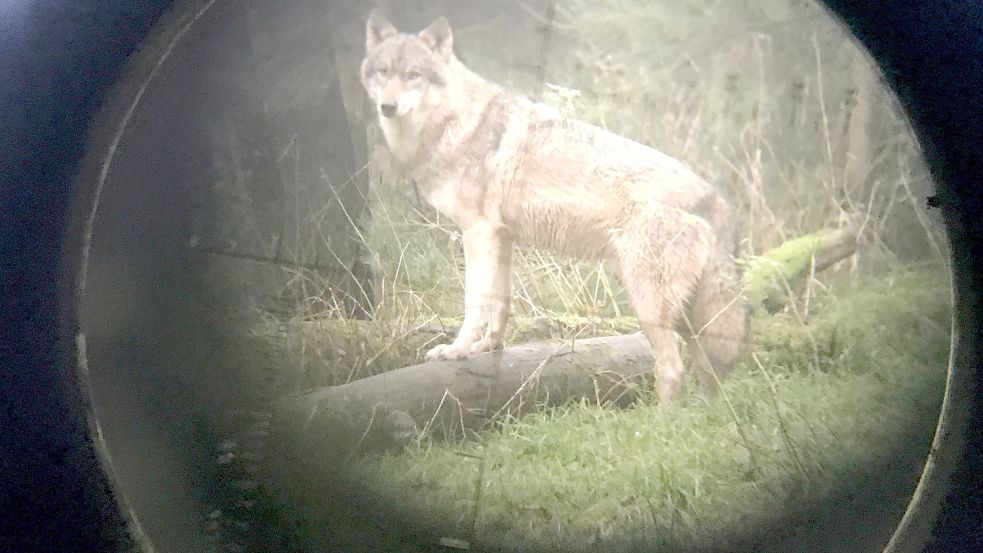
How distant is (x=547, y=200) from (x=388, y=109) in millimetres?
279

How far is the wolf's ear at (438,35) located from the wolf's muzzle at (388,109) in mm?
105

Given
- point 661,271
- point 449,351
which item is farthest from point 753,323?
point 449,351

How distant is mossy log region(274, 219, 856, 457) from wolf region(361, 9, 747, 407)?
32 millimetres

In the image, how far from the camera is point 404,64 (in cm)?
128

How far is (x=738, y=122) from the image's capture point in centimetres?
124

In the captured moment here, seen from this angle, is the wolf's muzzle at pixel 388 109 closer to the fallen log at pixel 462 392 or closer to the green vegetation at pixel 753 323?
the green vegetation at pixel 753 323

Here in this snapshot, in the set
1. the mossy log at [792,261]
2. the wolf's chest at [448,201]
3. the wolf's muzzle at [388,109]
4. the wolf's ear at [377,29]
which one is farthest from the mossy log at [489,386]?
the wolf's ear at [377,29]

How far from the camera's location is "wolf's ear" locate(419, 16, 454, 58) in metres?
1.27

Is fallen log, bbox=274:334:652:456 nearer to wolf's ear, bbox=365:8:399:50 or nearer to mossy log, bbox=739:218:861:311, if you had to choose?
mossy log, bbox=739:218:861:311

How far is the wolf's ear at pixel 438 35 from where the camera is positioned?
1268 millimetres

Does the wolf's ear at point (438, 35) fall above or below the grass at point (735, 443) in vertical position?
above

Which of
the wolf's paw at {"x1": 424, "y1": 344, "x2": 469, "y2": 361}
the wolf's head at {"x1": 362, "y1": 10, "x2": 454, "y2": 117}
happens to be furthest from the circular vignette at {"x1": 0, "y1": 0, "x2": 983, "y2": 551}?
the wolf's paw at {"x1": 424, "y1": 344, "x2": 469, "y2": 361}

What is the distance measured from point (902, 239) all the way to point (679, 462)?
0.47m

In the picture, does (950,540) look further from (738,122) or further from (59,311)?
(59,311)
